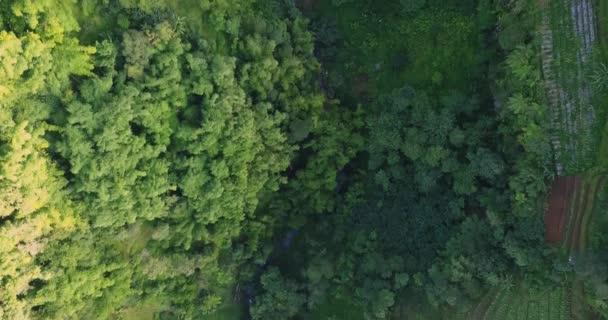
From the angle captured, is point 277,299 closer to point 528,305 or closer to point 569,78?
point 528,305

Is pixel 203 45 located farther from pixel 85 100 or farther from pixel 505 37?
pixel 505 37

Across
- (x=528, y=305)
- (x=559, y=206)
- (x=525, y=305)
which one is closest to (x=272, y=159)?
(x=559, y=206)

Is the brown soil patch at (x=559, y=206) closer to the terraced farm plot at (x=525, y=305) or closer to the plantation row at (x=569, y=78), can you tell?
the plantation row at (x=569, y=78)

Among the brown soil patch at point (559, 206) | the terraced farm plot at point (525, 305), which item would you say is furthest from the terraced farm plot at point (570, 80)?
the terraced farm plot at point (525, 305)

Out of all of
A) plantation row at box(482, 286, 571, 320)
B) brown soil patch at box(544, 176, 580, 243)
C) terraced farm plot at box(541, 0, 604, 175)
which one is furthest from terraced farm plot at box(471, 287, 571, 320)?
terraced farm plot at box(541, 0, 604, 175)

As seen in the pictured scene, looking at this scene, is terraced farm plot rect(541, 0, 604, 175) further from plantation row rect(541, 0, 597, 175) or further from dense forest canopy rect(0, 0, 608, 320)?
dense forest canopy rect(0, 0, 608, 320)

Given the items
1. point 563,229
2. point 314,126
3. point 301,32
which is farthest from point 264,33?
point 563,229

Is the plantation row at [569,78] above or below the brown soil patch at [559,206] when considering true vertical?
above

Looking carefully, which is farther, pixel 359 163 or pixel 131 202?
pixel 359 163
